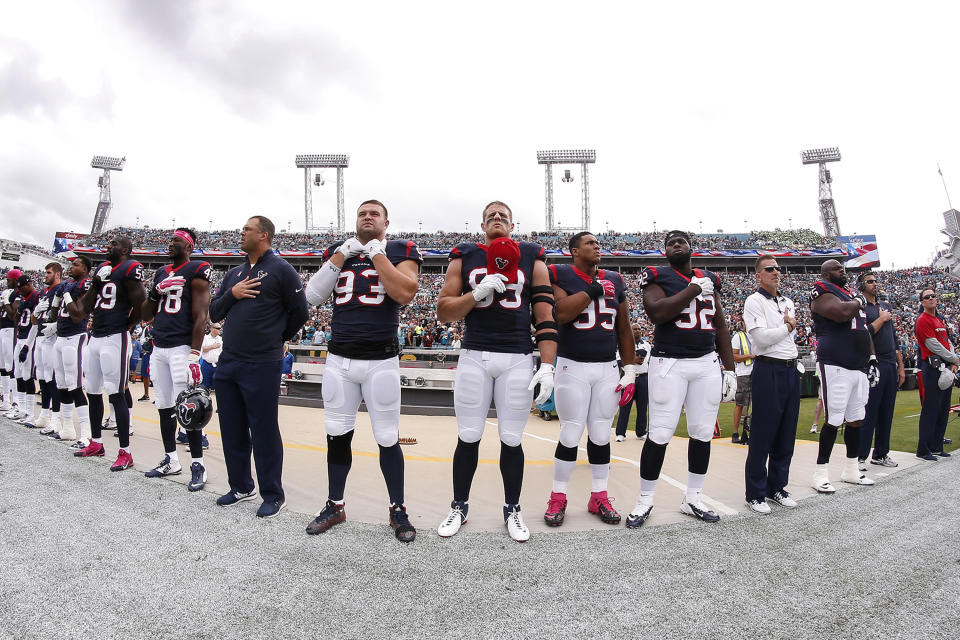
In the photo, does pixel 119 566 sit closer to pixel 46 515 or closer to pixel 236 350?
pixel 46 515

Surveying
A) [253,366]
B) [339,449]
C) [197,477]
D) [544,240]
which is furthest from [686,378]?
[544,240]

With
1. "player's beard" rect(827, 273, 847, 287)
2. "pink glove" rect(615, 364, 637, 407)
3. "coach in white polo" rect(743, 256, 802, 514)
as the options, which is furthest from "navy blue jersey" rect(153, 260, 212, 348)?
"player's beard" rect(827, 273, 847, 287)

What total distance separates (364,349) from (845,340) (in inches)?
177

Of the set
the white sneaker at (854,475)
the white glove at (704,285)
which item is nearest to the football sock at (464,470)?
the white glove at (704,285)

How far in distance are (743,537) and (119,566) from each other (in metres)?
3.66

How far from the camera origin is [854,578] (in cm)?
248

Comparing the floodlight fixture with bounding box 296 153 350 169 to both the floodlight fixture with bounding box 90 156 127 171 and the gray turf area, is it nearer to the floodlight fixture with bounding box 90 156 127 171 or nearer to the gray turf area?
the floodlight fixture with bounding box 90 156 127 171

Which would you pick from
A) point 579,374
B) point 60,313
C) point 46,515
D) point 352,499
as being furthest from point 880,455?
point 60,313

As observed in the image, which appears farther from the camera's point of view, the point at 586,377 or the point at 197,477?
the point at 197,477

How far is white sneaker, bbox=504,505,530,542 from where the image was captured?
301 centimetres

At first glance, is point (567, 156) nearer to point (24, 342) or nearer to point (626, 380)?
point (24, 342)

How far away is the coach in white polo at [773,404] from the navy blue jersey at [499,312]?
2.10 meters

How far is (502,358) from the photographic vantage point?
10.6 feet

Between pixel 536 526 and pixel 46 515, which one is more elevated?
pixel 46 515
